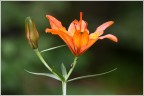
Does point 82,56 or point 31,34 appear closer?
point 31,34

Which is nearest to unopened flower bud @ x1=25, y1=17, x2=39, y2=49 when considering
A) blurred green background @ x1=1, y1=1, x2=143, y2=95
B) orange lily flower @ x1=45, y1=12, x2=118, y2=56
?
orange lily flower @ x1=45, y1=12, x2=118, y2=56

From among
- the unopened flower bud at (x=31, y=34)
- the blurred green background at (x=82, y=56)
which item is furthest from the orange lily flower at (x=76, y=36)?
the blurred green background at (x=82, y=56)

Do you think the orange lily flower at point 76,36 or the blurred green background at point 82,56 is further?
the blurred green background at point 82,56

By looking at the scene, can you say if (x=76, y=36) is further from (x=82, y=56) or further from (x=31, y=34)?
(x=82, y=56)

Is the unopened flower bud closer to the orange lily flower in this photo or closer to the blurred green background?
the orange lily flower

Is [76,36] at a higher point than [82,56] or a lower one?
higher

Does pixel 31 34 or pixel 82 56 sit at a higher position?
pixel 31 34

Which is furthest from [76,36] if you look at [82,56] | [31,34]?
[82,56]

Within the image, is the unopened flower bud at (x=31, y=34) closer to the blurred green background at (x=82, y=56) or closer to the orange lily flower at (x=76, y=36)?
the orange lily flower at (x=76, y=36)

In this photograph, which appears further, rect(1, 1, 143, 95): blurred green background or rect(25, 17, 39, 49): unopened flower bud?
rect(1, 1, 143, 95): blurred green background
